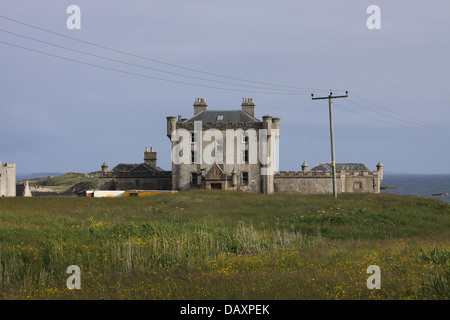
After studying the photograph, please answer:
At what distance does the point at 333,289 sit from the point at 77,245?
31.5 feet

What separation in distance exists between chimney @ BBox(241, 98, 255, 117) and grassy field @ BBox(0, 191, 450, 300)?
1049 inches

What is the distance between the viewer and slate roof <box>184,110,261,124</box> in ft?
171

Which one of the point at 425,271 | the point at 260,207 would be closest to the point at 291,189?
the point at 260,207

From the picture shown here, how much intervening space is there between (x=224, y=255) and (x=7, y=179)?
5111cm

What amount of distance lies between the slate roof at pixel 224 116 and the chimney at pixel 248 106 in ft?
2.35

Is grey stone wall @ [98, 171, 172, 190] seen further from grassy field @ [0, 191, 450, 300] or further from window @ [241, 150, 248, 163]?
grassy field @ [0, 191, 450, 300]

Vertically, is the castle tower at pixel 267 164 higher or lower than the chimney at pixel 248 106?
lower

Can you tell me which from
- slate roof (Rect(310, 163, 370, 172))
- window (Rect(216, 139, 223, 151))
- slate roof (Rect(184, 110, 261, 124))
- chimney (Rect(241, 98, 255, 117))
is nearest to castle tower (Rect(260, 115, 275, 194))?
slate roof (Rect(184, 110, 261, 124))

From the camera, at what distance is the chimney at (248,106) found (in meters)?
53.6

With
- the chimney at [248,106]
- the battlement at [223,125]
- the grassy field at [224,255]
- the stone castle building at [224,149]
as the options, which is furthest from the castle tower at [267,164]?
the grassy field at [224,255]

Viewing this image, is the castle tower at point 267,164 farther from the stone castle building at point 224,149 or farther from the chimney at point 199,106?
the chimney at point 199,106

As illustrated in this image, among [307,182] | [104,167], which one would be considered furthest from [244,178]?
[104,167]

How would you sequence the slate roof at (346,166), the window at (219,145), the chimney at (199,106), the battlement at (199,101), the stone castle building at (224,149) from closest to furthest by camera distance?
the stone castle building at (224,149) < the window at (219,145) < the chimney at (199,106) < the battlement at (199,101) < the slate roof at (346,166)

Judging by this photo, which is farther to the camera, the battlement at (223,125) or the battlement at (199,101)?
the battlement at (199,101)
